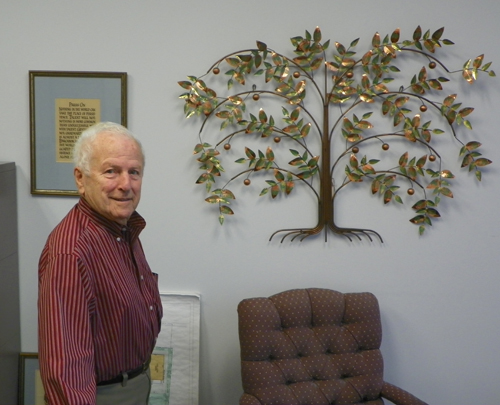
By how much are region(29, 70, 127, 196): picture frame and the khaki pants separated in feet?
4.15

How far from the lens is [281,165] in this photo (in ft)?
9.36

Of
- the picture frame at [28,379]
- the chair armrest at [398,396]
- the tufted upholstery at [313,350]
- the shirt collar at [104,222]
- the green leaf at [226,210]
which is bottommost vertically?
the picture frame at [28,379]

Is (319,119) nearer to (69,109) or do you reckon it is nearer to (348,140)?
(348,140)

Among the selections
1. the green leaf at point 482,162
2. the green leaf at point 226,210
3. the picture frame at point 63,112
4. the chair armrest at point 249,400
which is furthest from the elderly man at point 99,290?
the green leaf at point 482,162

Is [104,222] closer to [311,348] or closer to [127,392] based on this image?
[127,392]

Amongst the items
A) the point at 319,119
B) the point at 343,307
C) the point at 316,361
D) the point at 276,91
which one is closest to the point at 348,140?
the point at 319,119

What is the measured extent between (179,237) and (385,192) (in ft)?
3.35

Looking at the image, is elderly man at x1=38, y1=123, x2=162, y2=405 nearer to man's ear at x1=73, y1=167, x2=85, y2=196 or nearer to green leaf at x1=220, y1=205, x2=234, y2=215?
man's ear at x1=73, y1=167, x2=85, y2=196

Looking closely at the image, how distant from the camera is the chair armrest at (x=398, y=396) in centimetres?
259

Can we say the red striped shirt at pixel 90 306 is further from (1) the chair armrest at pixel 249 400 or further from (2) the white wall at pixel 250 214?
(2) the white wall at pixel 250 214

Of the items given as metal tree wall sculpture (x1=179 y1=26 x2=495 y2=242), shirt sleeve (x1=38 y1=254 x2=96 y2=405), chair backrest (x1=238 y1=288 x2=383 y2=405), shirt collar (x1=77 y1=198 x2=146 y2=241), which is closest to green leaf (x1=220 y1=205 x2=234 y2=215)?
metal tree wall sculpture (x1=179 y1=26 x2=495 y2=242)

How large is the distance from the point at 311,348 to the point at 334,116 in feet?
3.57

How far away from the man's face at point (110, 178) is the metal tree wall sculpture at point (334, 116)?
3.49 feet

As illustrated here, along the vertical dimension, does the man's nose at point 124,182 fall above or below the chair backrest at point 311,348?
above
